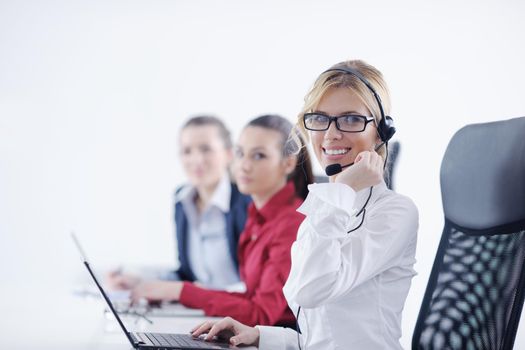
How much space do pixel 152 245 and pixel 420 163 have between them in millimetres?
2091

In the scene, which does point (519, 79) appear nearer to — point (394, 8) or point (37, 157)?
point (394, 8)

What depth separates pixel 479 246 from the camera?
54.4 inches

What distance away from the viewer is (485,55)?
3479 millimetres

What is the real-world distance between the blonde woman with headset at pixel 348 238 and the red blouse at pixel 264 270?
40cm

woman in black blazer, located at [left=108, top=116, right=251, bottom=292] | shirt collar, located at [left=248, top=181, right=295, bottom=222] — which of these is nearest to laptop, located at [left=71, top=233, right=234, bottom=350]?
shirt collar, located at [left=248, top=181, right=295, bottom=222]

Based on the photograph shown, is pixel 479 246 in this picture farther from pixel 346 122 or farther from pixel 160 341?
pixel 160 341

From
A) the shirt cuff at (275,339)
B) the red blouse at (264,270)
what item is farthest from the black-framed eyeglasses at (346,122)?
the red blouse at (264,270)

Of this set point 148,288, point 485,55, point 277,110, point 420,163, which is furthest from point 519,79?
point 148,288

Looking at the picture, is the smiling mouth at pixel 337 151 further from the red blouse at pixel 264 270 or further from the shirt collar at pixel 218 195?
the shirt collar at pixel 218 195

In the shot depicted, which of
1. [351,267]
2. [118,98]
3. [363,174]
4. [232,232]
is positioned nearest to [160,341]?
[351,267]

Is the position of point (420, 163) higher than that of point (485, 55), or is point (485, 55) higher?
point (485, 55)

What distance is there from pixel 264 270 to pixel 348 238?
727 millimetres

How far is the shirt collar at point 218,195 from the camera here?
2979 millimetres

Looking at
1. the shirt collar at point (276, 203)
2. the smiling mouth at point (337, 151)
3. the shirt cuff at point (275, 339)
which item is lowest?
the shirt cuff at point (275, 339)
